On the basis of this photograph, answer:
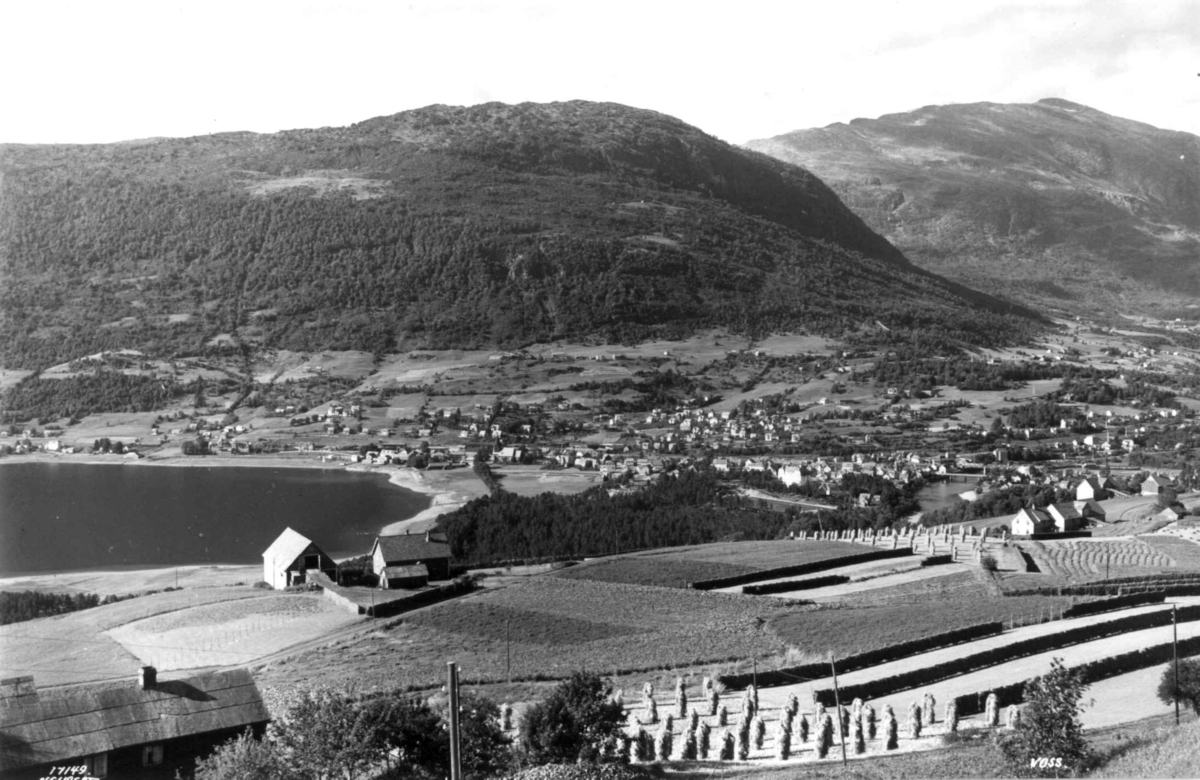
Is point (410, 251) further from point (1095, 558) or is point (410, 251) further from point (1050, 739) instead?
point (1050, 739)

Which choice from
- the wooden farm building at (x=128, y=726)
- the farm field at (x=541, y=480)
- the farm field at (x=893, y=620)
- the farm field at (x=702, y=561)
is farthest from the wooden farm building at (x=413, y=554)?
the farm field at (x=541, y=480)

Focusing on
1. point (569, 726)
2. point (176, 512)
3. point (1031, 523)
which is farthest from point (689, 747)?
point (176, 512)

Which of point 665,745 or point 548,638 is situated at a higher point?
point 665,745

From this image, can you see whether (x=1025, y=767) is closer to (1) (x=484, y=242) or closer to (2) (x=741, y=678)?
(2) (x=741, y=678)

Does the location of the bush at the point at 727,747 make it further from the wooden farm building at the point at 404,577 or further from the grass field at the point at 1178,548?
the grass field at the point at 1178,548

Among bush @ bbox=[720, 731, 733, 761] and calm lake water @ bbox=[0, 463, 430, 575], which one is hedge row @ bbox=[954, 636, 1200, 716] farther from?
calm lake water @ bbox=[0, 463, 430, 575]

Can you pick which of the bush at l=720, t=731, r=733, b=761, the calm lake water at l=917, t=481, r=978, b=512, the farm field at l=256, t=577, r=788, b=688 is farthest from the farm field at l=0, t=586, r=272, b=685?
the calm lake water at l=917, t=481, r=978, b=512

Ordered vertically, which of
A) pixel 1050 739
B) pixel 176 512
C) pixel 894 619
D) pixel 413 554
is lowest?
pixel 176 512
